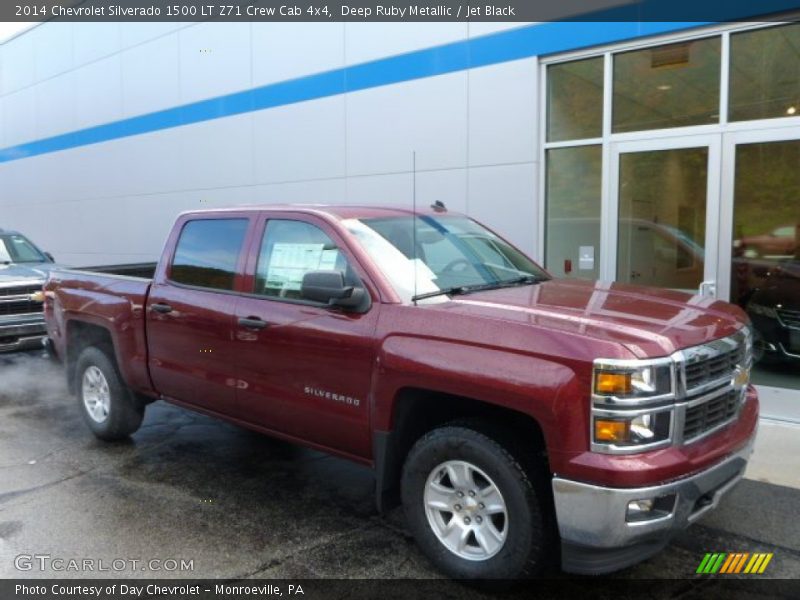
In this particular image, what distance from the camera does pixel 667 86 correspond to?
729 centimetres

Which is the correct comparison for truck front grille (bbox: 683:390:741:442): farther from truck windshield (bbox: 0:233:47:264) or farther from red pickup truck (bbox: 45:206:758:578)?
truck windshield (bbox: 0:233:47:264)

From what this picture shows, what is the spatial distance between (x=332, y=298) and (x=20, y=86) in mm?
20107

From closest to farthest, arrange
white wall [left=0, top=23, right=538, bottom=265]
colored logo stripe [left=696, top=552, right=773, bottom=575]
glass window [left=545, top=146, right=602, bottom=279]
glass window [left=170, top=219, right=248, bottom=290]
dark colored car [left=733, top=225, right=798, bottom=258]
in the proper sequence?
colored logo stripe [left=696, top=552, right=773, bottom=575] < glass window [left=170, top=219, right=248, bottom=290] < dark colored car [left=733, top=225, right=798, bottom=258] < glass window [left=545, top=146, right=602, bottom=279] < white wall [left=0, top=23, right=538, bottom=265]

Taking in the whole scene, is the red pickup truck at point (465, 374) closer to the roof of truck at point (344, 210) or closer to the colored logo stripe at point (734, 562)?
the roof of truck at point (344, 210)

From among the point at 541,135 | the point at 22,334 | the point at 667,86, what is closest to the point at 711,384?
the point at 667,86

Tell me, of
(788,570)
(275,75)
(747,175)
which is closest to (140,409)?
(788,570)

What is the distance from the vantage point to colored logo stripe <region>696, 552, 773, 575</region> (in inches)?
141

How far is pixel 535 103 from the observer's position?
26.7ft

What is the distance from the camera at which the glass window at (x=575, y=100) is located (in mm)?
7887

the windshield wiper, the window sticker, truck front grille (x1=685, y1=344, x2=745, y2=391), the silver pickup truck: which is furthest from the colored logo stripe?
the silver pickup truck

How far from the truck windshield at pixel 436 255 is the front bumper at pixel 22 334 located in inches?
227

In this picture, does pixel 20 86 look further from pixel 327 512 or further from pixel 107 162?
pixel 327 512
